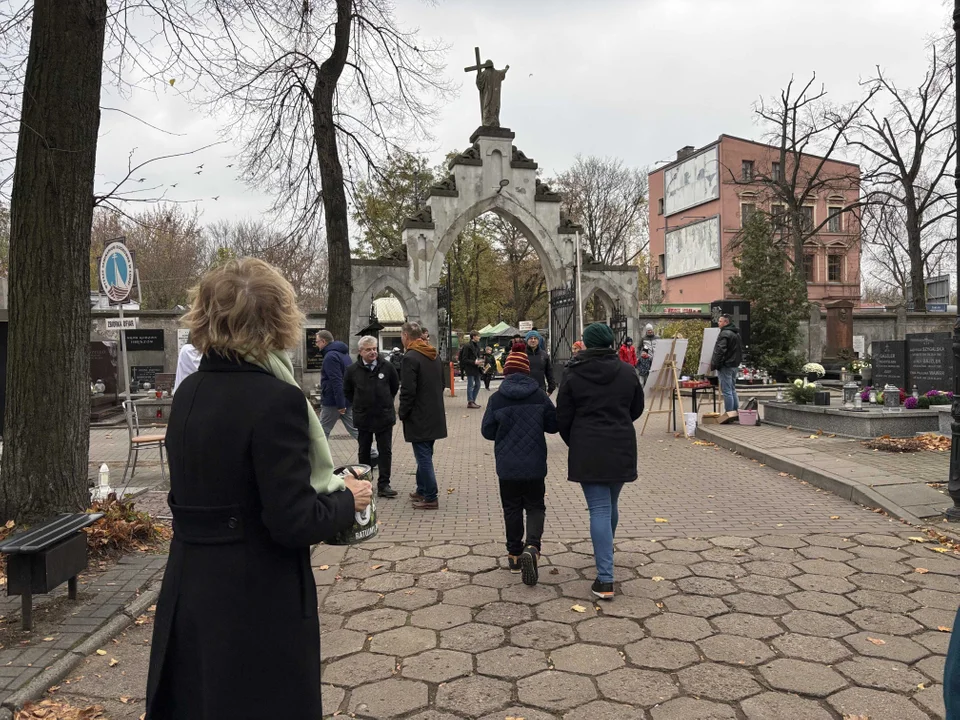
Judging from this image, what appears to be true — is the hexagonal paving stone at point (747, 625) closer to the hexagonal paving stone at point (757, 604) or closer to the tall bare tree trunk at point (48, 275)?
the hexagonal paving stone at point (757, 604)

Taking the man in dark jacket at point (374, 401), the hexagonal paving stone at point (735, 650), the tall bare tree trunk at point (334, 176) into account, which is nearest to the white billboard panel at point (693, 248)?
the tall bare tree trunk at point (334, 176)

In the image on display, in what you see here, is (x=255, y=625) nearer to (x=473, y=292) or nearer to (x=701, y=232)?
(x=473, y=292)

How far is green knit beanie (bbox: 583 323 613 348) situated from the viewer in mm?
5094

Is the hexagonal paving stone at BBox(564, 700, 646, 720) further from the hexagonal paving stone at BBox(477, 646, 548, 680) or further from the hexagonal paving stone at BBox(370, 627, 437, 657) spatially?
the hexagonal paving stone at BBox(370, 627, 437, 657)

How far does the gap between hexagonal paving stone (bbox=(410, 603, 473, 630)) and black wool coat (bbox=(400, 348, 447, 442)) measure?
2850 millimetres

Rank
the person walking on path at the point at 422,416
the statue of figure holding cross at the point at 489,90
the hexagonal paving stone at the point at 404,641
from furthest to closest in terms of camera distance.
Result: the statue of figure holding cross at the point at 489,90
the person walking on path at the point at 422,416
the hexagonal paving stone at the point at 404,641

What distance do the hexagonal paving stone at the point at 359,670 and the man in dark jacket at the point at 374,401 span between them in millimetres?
4049

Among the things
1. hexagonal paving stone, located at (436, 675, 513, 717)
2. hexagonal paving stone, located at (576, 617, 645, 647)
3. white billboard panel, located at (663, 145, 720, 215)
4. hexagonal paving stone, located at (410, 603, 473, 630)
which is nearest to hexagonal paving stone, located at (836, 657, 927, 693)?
hexagonal paving stone, located at (576, 617, 645, 647)

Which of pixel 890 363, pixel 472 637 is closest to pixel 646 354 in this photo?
pixel 890 363

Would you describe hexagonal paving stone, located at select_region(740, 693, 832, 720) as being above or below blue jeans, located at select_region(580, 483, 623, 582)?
below

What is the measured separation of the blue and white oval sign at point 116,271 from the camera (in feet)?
31.4

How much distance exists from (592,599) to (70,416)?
424cm

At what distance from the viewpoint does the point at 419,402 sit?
7527mm

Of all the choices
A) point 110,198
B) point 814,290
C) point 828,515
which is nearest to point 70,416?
point 110,198
